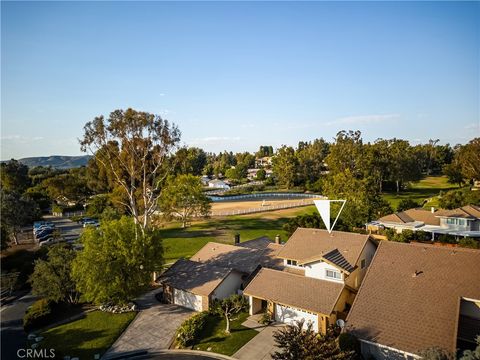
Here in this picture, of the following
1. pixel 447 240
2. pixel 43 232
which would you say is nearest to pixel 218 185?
pixel 43 232

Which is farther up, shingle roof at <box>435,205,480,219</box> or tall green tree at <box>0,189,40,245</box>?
tall green tree at <box>0,189,40,245</box>

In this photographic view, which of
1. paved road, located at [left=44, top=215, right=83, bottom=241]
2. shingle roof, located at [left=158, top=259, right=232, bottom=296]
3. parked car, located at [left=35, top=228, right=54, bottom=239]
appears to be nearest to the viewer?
shingle roof, located at [left=158, top=259, right=232, bottom=296]

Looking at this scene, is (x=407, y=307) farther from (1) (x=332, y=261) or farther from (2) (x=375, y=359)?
(1) (x=332, y=261)

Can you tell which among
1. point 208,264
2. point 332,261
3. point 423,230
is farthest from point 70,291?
point 423,230

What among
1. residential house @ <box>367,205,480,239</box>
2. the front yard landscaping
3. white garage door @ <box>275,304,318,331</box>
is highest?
residential house @ <box>367,205,480,239</box>

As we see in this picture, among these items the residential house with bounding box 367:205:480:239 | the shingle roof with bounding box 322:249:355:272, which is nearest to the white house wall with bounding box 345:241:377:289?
the shingle roof with bounding box 322:249:355:272

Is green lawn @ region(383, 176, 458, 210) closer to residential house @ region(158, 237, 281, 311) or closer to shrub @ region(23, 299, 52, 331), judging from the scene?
residential house @ region(158, 237, 281, 311)

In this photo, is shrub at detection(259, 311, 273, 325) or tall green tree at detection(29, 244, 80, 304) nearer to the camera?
shrub at detection(259, 311, 273, 325)
